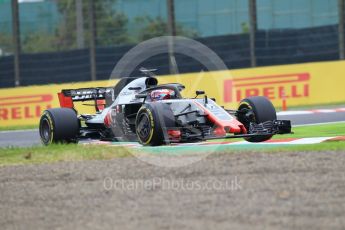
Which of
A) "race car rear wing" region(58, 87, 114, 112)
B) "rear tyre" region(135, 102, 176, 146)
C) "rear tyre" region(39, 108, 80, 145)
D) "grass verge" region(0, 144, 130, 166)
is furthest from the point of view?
"race car rear wing" region(58, 87, 114, 112)

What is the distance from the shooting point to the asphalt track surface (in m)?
18.1

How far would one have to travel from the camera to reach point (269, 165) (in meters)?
10.0

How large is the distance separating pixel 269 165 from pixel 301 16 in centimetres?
1838

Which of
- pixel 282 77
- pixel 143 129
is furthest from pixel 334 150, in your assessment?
pixel 282 77

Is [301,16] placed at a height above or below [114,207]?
above

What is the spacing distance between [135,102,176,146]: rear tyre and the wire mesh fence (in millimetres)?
12395

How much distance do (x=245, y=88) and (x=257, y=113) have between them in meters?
10.5

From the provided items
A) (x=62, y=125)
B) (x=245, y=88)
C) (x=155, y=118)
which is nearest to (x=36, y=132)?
(x=62, y=125)

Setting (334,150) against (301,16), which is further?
(301,16)

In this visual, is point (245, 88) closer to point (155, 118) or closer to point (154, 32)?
point (154, 32)

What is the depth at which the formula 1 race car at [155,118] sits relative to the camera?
1298cm

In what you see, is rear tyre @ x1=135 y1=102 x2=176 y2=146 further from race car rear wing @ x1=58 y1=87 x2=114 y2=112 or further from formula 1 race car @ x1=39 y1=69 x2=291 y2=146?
race car rear wing @ x1=58 y1=87 x2=114 y2=112

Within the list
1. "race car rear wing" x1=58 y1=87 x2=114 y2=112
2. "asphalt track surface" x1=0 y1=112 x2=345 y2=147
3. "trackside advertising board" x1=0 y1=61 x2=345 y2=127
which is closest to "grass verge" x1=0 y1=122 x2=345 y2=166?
"race car rear wing" x1=58 y1=87 x2=114 y2=112

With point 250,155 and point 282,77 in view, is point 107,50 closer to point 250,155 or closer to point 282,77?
point 282,77
